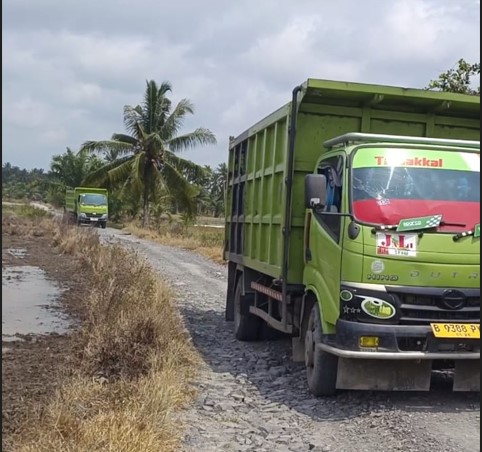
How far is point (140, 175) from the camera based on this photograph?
3588 cm

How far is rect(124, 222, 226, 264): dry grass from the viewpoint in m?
24.7

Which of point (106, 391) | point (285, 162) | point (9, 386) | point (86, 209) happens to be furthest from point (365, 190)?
point (86, 209)

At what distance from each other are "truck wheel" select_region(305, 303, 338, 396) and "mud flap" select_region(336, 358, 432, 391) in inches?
6.2

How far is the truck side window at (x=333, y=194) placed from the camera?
599 cm

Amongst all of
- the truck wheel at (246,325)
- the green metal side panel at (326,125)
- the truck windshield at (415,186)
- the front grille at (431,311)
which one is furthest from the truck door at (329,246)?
the truck wheel at (246,325)

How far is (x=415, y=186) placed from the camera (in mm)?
5957

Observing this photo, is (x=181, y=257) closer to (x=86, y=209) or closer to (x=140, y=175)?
(x=140, y=175)

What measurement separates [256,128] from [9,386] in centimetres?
441

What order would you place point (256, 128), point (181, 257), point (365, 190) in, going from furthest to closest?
point (181, 257) < point (256, 128) < point (365, 190)

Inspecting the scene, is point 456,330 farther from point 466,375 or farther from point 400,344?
point 466,375

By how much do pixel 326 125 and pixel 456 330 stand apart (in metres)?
2.68

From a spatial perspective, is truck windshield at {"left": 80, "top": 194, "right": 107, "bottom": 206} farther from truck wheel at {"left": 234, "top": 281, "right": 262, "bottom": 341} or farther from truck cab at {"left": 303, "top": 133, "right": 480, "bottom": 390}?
truck cab at {"left": 303, "top": 133, "right": 480, "bottom": 390}

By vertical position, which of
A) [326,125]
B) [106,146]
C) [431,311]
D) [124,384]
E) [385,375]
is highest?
[106,146]

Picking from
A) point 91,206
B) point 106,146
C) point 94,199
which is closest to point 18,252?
point 106,146
